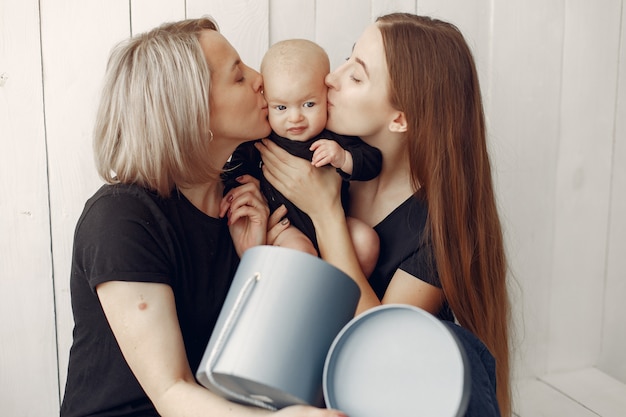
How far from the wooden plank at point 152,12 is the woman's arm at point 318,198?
0.36m

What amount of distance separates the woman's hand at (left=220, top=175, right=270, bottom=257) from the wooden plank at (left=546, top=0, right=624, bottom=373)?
1013 millimetres

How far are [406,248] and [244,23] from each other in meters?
0.63

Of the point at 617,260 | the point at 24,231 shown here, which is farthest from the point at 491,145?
the point at 24,231

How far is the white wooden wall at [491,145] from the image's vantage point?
1.56m

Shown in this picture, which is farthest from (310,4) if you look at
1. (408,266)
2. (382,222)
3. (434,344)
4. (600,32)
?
(434,344)

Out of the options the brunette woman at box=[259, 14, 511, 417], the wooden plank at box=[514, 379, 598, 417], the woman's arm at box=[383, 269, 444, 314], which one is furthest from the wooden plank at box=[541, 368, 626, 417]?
the woman's arm at box=[383, 269, 444, 314]

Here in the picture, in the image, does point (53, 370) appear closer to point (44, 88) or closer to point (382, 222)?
point (44, 88)

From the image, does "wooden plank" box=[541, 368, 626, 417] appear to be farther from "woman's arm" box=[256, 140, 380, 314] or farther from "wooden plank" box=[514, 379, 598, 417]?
"woman's arm" box=[256, 140, 380, 314]

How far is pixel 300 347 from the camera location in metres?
1.00

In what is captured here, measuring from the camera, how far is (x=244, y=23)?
5.48ft

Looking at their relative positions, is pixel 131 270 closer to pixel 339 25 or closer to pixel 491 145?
pixel 339 25

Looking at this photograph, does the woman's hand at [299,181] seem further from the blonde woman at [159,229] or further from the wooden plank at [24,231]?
the wooden plank at [24,231]

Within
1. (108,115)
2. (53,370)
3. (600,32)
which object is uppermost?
(600,32)

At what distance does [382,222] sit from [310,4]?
0.55 metres
